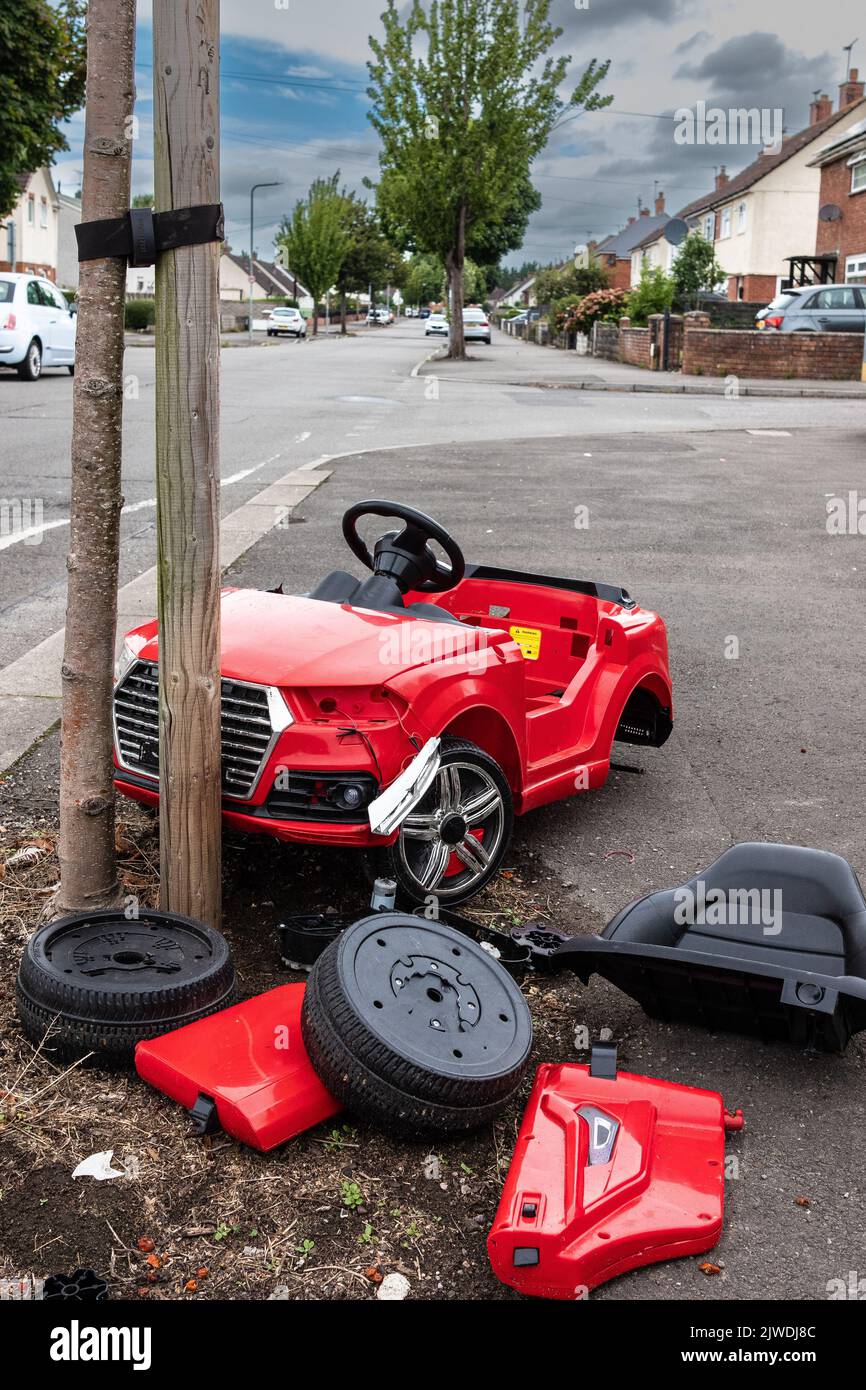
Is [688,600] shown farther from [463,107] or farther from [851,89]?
[851,89]

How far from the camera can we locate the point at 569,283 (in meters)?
68.2

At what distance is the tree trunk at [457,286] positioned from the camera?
134ft

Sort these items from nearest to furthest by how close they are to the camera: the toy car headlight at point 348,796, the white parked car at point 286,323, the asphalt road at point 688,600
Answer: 1. the asphalt road at point 688,600
2. the toy car headlight at point 348,796
3. the white parked car at point 286,323

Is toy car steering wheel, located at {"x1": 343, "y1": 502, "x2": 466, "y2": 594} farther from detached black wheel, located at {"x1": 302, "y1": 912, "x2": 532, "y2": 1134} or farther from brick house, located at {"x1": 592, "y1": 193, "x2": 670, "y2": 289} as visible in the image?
brick house, located at {"x1": 592, "y1": 193, "x2": 670, "y2": 289}

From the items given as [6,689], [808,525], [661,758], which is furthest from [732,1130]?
[808,525]

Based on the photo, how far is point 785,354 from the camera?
1165 inches

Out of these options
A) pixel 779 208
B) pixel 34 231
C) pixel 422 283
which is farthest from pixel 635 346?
pixel 422 283

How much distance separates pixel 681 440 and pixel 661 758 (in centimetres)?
1215

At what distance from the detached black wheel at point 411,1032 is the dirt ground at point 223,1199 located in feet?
0.46

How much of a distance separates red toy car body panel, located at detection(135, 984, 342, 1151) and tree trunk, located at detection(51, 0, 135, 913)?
0.79 m

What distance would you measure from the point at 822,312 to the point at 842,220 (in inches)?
746

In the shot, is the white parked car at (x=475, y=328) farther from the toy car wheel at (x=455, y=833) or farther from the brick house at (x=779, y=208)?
the toy car wheel at (x=455, y=833)

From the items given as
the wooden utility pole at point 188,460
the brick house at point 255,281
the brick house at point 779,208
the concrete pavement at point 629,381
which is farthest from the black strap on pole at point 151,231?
the brick house at point 255,281

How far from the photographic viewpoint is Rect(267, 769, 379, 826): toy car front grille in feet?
12.2
